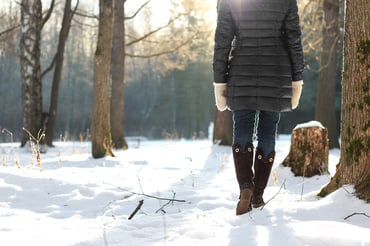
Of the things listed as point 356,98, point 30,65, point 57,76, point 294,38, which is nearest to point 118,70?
point 57,76

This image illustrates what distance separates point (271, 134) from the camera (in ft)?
10.2

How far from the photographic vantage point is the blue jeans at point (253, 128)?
3.00m

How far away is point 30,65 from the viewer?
9.41 meters

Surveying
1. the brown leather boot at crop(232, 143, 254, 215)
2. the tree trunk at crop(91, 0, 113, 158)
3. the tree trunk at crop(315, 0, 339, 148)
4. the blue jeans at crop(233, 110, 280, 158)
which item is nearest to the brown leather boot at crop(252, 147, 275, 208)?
the blue jeans at crop(233, 110, 280, 158)

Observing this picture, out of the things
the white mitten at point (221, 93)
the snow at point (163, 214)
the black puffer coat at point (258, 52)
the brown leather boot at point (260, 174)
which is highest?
the black puffer coat at point (258, 52)

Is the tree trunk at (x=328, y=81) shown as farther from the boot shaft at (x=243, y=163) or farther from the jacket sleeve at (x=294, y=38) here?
the boot shaft at (x=243, y=163)

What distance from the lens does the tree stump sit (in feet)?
17.3

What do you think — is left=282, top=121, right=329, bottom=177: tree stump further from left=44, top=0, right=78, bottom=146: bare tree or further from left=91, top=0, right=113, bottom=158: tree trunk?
left=44, top=0, right=78, bottom=146: bare tree

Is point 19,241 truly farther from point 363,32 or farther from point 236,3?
point 363,32

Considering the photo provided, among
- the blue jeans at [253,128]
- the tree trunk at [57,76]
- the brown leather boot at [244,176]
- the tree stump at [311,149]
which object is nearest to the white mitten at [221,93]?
the blue jeans at [253,128]

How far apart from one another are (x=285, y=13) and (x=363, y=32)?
560 millimetres

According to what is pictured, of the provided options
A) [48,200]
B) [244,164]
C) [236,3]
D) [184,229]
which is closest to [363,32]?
[236,3]

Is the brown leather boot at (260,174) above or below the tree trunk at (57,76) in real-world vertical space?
below

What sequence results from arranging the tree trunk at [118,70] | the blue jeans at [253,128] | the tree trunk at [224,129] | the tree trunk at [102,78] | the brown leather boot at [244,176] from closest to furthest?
the brown leather boot at [244,176]
the blue jeans at [253,128]
the tree trunk at [102,78]
the tree trunk at [224,129]
the tree trunk at [118,70]
